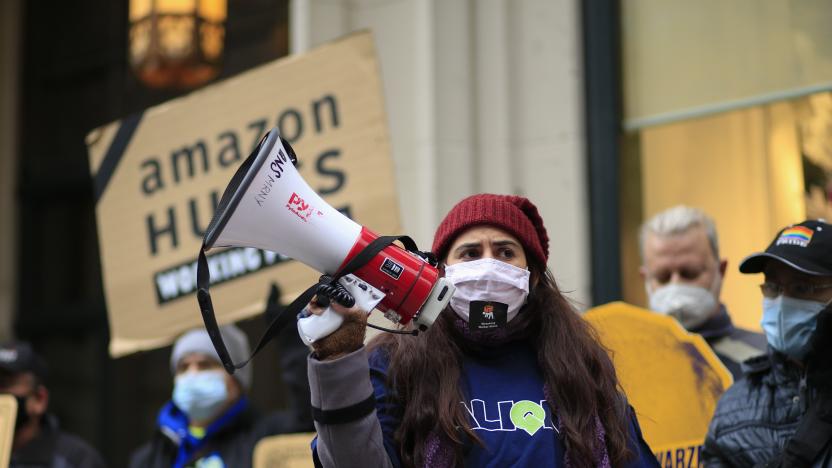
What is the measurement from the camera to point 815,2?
18.1 feet

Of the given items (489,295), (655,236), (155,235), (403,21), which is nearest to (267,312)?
(155,235)

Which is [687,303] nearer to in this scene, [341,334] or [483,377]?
[483,377]

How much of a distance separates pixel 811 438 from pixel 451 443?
1.01m

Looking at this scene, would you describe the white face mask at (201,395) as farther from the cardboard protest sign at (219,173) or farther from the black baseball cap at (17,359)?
the black baseball cap at (17,359)

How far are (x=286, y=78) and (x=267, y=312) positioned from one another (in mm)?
999

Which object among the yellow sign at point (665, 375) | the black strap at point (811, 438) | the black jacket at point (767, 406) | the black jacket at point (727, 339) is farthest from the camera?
the black jacket at point (727, 339)

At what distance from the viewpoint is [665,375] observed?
12.3 feet

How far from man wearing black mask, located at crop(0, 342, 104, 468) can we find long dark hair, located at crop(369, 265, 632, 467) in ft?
8.49

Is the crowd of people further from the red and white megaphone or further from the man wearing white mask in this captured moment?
the red and white megaphone

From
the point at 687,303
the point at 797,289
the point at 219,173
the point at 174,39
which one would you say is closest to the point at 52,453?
the point at 219,173

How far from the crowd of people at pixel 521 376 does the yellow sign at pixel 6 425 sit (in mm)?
2083

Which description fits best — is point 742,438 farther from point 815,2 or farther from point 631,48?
point 631,48

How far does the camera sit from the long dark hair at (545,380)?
277 cm

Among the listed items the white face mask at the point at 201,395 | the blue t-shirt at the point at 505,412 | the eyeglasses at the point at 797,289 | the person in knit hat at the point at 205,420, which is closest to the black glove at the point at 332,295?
the blue t-shirt at the point at 505,412
